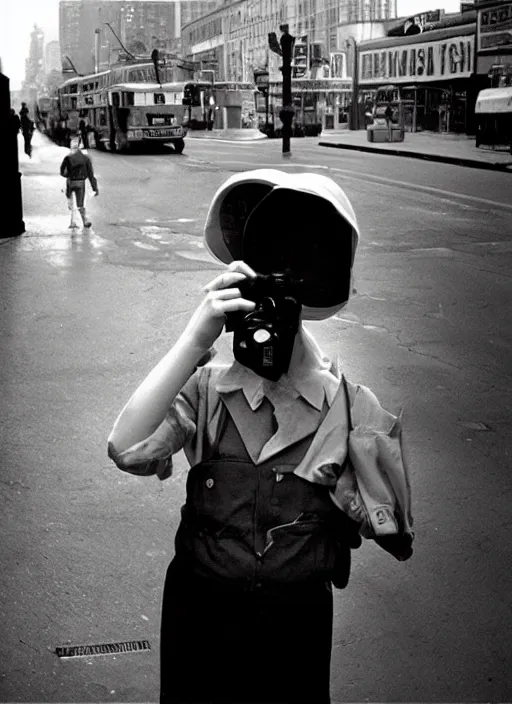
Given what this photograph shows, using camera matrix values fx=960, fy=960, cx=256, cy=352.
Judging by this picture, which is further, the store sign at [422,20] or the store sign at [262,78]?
the store sign at [422,20]

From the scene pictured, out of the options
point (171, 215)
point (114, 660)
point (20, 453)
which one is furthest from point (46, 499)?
point (171, 215)

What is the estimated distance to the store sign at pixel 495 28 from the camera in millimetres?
38531

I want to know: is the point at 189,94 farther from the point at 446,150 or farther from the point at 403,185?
the point at 403,185

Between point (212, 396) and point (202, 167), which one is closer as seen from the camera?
point (212, 396)

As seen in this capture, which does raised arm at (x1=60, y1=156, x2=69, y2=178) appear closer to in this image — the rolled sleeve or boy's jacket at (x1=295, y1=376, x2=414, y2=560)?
the rolled sleeve

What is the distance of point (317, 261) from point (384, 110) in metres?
45.4

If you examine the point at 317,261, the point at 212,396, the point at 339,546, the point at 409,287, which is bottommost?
the point at 409,287

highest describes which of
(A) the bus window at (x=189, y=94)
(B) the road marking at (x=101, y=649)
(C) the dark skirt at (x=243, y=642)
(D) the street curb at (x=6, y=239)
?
(A) the bus window at (x=189, y=94)

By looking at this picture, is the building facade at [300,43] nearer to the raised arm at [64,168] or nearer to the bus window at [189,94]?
the bus window at [189,94]

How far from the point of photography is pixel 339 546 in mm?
2129

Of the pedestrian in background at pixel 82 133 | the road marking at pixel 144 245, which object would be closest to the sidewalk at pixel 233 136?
the pedestrian in background at pixel 82 133

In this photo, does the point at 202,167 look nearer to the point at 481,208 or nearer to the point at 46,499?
the point at 481,208

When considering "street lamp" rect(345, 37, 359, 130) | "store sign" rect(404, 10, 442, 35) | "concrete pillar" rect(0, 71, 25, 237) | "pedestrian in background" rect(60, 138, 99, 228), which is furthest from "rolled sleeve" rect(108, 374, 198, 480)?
"store sign" rect(404, 10, 442, 35)

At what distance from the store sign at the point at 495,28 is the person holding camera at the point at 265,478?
39.2 meters
